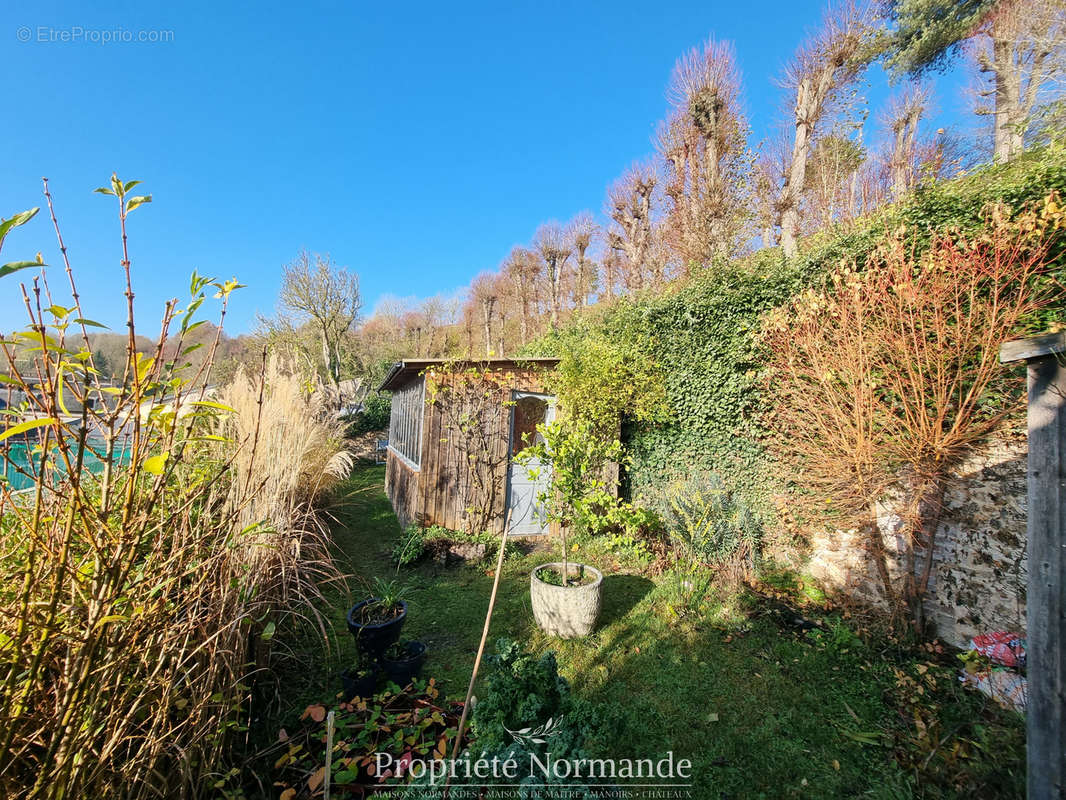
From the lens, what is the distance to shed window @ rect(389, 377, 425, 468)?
20.6 ft

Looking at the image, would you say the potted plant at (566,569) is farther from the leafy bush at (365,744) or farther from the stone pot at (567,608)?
the leafy bush at (365,744)

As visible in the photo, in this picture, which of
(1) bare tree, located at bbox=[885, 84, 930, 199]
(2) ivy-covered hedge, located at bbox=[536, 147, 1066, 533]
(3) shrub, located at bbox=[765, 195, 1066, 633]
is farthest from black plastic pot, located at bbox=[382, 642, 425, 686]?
(1) bare tree, located at bbox=[885, 84, 930, 199]

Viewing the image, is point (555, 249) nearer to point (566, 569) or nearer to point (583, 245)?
point (583, 245)

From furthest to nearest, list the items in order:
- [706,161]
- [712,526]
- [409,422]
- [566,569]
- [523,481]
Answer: [706,161], [409,422], [523,481], [712,526], [566,569]

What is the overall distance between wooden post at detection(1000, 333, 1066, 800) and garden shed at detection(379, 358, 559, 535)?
4.57 m

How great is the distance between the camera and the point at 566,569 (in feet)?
12.4

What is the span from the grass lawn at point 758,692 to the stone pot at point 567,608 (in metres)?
0.13

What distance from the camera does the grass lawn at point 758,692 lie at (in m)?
2.22

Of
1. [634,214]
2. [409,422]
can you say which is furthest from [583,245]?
[409,422]

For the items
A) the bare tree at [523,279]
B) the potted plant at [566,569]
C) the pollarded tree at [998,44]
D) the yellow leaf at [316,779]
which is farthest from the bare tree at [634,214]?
the yellow leaf at [316,779]

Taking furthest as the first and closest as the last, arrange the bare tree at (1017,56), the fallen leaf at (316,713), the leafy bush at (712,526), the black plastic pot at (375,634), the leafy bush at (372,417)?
the leafy bush at (372,417)
the bare tree at (1017,56)
the leafy bush at (712,526)
the black plastic pot at (375,634)
the fallen leaf at (316,713)

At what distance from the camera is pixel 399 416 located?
28.5 feet

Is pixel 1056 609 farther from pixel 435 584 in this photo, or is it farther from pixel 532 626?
pixel 435 584

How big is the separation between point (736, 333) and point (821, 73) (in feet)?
21.6
